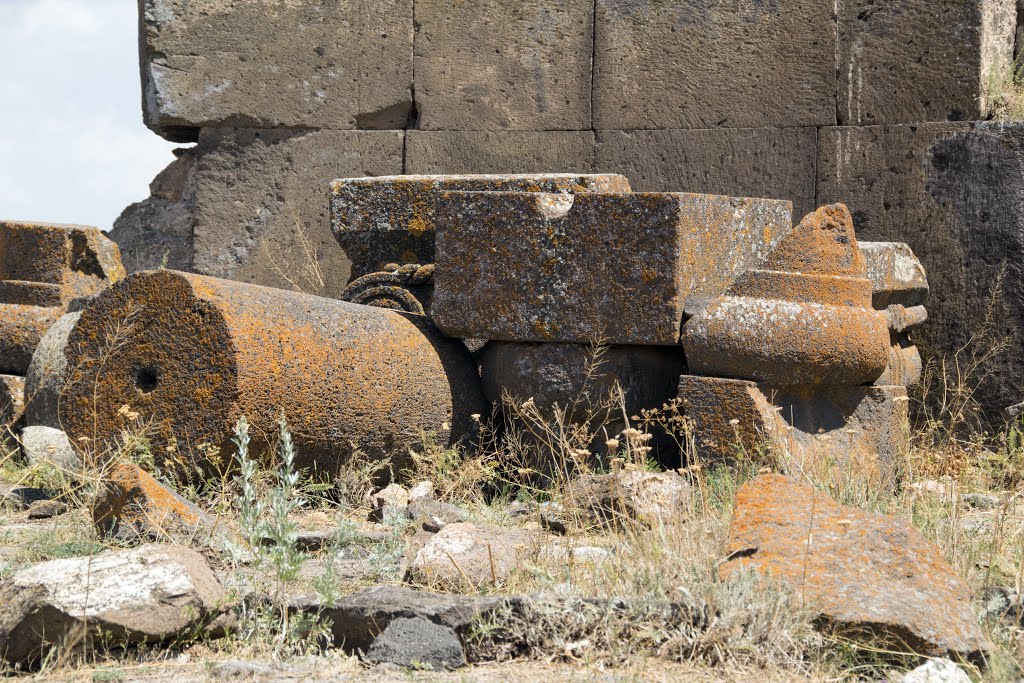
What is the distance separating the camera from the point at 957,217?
20.3 ft

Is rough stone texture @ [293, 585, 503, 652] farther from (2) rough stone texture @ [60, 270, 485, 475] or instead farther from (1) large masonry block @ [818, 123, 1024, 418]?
(1) large masonry block @ [818, 123, 1024, 418]

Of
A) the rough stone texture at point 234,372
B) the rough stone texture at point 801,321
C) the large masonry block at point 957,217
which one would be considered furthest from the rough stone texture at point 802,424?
the large masonry block at point 957,217

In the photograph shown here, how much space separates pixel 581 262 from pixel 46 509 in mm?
2167

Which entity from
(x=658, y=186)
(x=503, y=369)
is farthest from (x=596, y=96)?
(x=503, y=369)

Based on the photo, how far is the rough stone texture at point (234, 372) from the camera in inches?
167

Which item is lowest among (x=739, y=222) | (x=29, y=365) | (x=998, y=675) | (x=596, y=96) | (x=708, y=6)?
(x=998, y=675)

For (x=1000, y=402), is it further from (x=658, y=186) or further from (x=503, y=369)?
(x=503, y=369)

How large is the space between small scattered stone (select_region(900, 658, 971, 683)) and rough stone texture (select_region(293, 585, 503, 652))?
98 cm

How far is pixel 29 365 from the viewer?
222 inches

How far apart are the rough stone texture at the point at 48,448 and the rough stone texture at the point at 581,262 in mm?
1535

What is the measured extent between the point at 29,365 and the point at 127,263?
2417 mm

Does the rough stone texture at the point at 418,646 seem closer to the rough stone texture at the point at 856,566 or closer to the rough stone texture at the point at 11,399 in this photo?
the rough stone texture at the point at 856,566

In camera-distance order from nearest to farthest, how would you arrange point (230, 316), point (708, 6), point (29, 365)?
point (230, 316), point (29, 365), point (708, 6)

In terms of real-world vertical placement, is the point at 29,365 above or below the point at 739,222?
below
